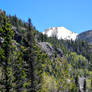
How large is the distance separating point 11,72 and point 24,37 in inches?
225

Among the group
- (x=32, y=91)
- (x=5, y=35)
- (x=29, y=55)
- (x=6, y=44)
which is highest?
(x=5, y=35)

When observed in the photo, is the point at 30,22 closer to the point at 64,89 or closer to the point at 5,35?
the point at 5,35

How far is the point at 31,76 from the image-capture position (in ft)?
70.6

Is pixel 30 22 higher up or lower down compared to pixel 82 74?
higher up

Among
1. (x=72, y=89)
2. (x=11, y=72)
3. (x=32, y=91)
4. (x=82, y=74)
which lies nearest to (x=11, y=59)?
(x=11, y=72)

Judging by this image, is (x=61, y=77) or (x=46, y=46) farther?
(x=46, y=46)

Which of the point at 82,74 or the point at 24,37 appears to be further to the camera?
the point at 82,74

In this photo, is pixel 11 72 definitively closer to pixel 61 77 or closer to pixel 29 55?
pixel 29 55

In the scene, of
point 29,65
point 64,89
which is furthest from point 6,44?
point 64,89

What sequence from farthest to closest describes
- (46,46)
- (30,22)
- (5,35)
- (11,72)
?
(46,46) → (30,22) → (5,35) → (11,72)

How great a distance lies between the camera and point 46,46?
126188mm

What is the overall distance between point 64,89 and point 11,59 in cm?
7466

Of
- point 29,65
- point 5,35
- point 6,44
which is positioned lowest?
point 29,65

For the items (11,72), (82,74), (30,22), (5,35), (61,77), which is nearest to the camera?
(11,72)
